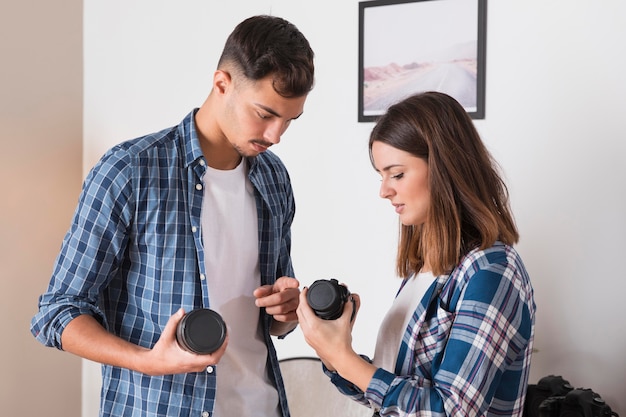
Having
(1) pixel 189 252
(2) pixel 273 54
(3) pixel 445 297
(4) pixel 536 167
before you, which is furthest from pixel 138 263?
(4) pixel 536 167

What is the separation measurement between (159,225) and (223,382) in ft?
1.05

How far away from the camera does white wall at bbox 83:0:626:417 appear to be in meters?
2.04

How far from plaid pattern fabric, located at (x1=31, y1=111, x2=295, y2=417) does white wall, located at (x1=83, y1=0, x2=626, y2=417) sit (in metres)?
1.08

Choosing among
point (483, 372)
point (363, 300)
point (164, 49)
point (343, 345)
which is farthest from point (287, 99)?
point (164, 49)

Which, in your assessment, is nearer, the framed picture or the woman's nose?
the woman's nose

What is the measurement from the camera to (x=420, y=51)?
7.52 ft

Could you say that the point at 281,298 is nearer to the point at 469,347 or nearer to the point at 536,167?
the point at 469,347

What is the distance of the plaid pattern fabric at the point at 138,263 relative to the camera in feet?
4.27

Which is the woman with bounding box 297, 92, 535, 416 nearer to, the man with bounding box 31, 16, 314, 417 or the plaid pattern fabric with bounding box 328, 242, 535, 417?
the plaid pattern fabric with bounding box 328, 242, 535, 417

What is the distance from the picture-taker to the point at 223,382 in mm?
1412

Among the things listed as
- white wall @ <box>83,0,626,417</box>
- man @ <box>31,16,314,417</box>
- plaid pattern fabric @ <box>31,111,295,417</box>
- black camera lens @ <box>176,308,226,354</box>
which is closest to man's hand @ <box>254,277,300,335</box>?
man @ <box>31,16,314,417</box>

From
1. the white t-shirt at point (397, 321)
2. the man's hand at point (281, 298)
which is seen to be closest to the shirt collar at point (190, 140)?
the man's hand at point (281, 298)

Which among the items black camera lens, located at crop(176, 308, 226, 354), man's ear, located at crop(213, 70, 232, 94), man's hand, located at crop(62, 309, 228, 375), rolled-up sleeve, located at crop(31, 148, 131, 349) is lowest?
man's hand, located at crop(62, 309, 228, 375)

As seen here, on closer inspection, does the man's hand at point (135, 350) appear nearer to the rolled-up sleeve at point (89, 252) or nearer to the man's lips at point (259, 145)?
the rolled-up sleeve at point (89, 252)
